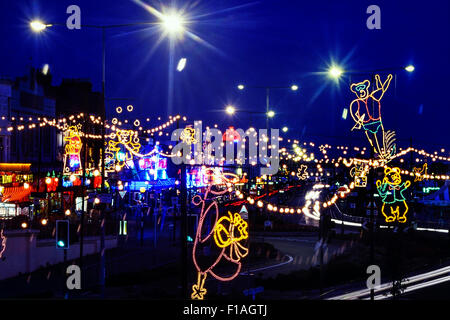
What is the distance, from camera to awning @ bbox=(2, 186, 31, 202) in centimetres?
3186

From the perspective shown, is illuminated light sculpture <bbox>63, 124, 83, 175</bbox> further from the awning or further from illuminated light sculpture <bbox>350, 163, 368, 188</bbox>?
illuminated light sculpture <bbox>350, 163, 368, 188</bbox>

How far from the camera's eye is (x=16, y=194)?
32.7 m

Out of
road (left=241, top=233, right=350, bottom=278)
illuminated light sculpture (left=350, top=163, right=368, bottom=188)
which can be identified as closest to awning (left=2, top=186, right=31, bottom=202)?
road (left=241, top=233, right=350, bottom=278)

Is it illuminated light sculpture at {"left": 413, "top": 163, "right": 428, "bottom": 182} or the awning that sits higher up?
illuminated light sculpture at {"left": 413, "top": 163, "right": 428, "bottom": 182}

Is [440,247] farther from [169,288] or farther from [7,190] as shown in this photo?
[7,190]

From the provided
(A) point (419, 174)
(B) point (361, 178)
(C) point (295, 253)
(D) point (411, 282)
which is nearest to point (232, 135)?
(C) point (295, 253)

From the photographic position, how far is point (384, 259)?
89.9ft

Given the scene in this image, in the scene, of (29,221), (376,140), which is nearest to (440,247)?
(376,140)

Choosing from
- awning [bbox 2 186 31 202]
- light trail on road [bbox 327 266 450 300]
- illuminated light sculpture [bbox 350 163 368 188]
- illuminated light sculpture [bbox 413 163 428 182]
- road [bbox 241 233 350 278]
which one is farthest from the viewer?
awning [bbox 2 186 31 202]

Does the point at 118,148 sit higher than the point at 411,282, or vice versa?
the point at 118,148

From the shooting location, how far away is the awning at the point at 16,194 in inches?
1254

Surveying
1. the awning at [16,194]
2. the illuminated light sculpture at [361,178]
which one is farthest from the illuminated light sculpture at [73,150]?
the illuminated light sculpture at [361,178]

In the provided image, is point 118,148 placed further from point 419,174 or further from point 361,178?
point 419,174
